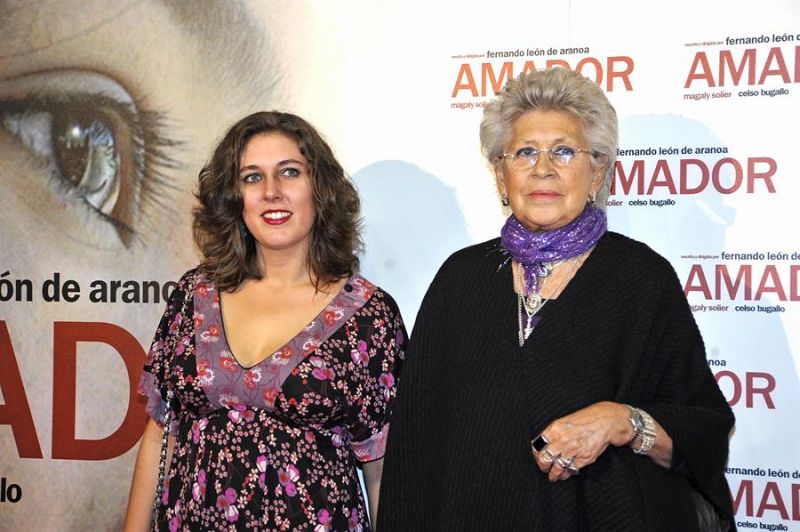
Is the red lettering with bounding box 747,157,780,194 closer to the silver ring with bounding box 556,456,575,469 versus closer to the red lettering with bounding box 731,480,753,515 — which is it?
the red lettering with bounding box 731,480,753,515

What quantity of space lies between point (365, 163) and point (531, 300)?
3.58 ft

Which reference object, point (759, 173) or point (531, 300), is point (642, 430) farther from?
point (759, 173)

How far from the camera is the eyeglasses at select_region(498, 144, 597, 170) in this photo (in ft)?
6.91

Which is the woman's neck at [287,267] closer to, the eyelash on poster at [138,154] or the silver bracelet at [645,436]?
the eyelash on poster at [138,154]

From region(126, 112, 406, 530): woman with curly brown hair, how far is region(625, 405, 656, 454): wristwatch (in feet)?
2.37

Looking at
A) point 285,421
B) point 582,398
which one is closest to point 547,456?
point 582,398

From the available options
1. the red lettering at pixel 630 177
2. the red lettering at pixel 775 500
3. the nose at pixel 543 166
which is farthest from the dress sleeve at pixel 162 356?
the red lettering at pixel 775 500

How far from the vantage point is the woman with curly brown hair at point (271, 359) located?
2295 millimetres

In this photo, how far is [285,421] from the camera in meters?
2.32

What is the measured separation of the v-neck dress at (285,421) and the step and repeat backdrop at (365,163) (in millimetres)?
653

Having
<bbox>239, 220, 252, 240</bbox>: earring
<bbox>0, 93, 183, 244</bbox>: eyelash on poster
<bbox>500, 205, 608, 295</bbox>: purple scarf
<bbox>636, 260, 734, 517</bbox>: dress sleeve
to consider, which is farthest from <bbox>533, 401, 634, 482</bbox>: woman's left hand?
<bbox>0, 93, 183, 244</bbox>: eyelash on poster

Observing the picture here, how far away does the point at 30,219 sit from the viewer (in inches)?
131

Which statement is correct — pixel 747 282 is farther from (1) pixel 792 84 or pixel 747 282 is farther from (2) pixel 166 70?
(2) pixel 166 70

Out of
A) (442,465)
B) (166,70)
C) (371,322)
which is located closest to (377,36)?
(166,70)
